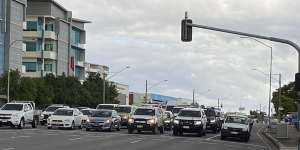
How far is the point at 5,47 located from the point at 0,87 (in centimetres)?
1289

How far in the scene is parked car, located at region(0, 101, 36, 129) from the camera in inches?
1633

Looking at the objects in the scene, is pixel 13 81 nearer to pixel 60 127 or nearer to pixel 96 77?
pixel 60 127

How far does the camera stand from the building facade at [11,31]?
80.1m

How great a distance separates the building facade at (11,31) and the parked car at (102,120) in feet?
120

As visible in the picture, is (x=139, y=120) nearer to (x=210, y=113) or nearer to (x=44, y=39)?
(x=210, y=113)

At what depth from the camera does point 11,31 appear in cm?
8244

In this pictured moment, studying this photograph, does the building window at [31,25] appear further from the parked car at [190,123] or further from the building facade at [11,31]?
the parked car at [190,123]

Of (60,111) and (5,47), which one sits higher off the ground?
(5,47)

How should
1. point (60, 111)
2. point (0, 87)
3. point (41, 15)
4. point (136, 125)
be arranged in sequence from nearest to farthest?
point (136, 125)
point (60, 111)
point (0, 87)
point (41, 15)

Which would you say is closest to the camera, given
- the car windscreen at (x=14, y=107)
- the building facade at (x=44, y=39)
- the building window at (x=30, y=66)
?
the car windscreen at (x=14, y=107)

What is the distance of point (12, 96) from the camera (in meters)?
70.0

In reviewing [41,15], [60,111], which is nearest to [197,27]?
[60,111]

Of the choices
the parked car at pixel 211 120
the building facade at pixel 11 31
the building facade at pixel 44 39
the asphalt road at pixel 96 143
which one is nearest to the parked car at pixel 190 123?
the asphalt road at pixel 96 143

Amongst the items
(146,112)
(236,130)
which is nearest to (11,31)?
(146,112)
